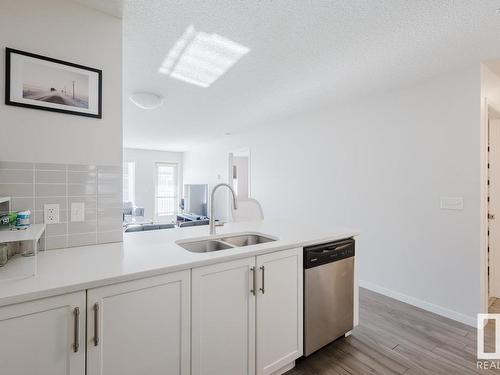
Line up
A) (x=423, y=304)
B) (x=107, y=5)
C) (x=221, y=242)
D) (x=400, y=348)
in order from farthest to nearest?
(x=423, y=304) → (x=400, y=348) → (x=221, y=242) → (x=107, y=5)

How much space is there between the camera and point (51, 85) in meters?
1.45

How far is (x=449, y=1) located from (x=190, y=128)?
13.7 feet

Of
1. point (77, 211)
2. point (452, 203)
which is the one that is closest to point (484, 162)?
point (452, 203)

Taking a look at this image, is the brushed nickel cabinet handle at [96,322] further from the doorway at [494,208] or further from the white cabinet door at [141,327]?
the doorway at [494,208]

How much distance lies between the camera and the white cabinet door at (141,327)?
39.8 inches

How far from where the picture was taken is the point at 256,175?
16.3ft

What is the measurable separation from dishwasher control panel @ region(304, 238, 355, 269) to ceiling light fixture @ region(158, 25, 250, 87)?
1.68m

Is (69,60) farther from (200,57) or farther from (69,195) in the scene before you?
(200,57)

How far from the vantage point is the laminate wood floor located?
172cm

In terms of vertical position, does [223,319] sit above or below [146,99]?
below

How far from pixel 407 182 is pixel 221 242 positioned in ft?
7.23

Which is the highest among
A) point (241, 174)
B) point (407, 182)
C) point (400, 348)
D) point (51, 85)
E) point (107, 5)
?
point (107, 5)

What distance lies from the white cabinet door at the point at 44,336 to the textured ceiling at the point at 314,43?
1.71 metres

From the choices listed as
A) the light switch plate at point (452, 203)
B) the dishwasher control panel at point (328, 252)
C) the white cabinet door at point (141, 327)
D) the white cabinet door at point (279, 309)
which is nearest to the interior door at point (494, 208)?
the light switch plate at point (452, 203)
